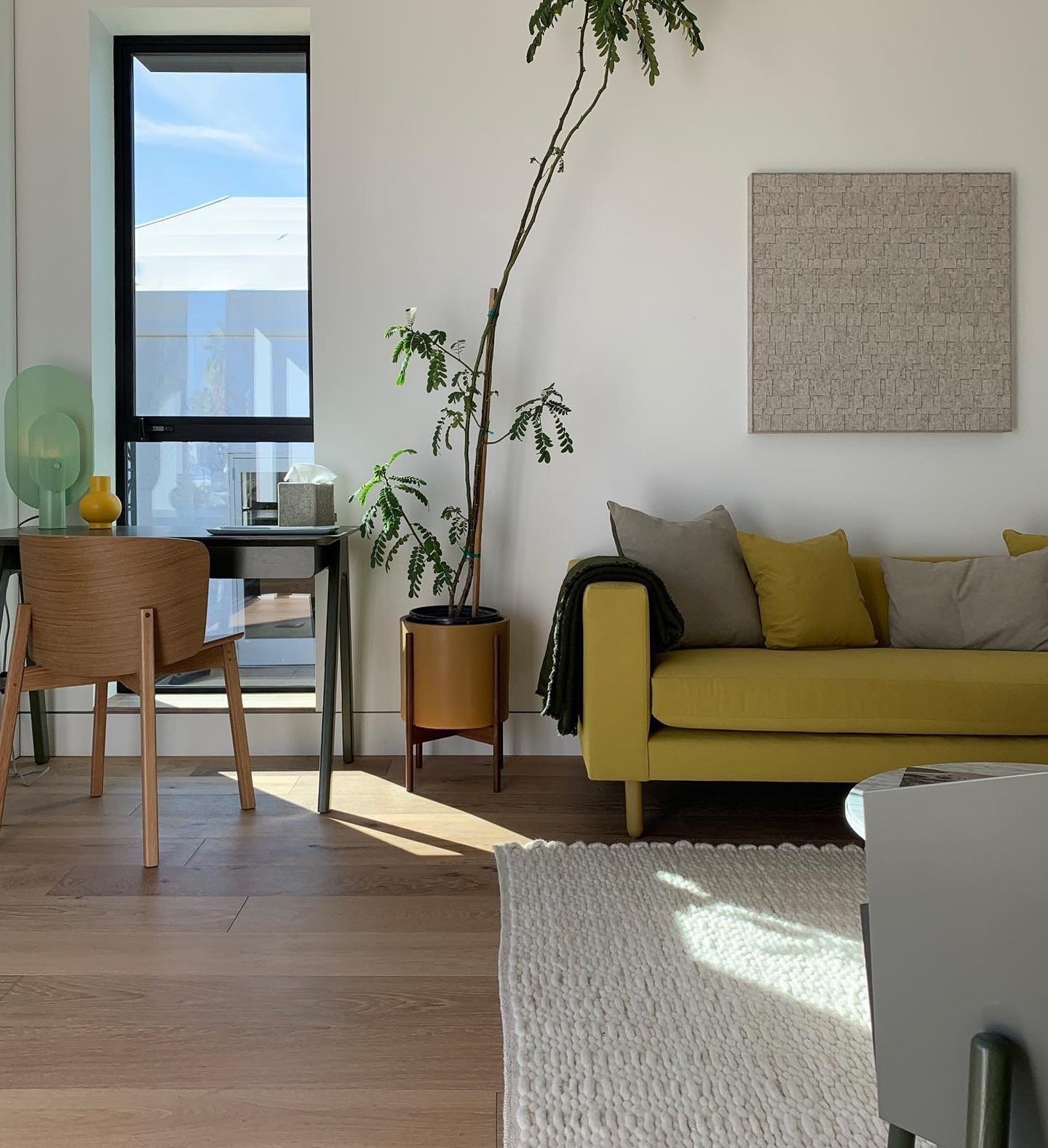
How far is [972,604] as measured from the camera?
3.34 metres

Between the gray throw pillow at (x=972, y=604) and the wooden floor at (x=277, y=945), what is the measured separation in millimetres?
621

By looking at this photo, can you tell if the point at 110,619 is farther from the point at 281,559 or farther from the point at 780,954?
the point at 780,954

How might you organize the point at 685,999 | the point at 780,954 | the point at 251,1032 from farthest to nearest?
the point at 780,954
the point at 685,999
the point at 251,1032

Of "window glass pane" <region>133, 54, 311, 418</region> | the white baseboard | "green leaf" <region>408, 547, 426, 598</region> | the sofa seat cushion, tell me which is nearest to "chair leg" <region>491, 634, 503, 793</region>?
"green leaf" <region>408, 547, 426, 598</region>

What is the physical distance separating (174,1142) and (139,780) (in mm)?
2154

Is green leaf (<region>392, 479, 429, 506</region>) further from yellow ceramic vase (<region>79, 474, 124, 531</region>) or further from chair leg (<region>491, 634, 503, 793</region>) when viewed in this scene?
yellow ceramic vase (<region>79, 474, 124, 531</region>)

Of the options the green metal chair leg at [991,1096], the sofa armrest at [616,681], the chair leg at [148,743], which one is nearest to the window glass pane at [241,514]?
the chair leg at [148,743]

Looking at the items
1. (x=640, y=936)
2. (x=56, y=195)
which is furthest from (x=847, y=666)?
(x=56, y=195)

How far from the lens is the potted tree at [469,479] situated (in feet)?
11.2

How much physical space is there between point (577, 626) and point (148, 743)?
1185mm

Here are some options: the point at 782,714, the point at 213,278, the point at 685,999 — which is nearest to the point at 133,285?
the point at 213,278

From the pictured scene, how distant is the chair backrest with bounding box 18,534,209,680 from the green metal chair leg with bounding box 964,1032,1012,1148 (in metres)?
2.44

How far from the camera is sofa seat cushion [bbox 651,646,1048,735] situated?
2852 millimetres

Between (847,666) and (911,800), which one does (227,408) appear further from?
(911,800)
